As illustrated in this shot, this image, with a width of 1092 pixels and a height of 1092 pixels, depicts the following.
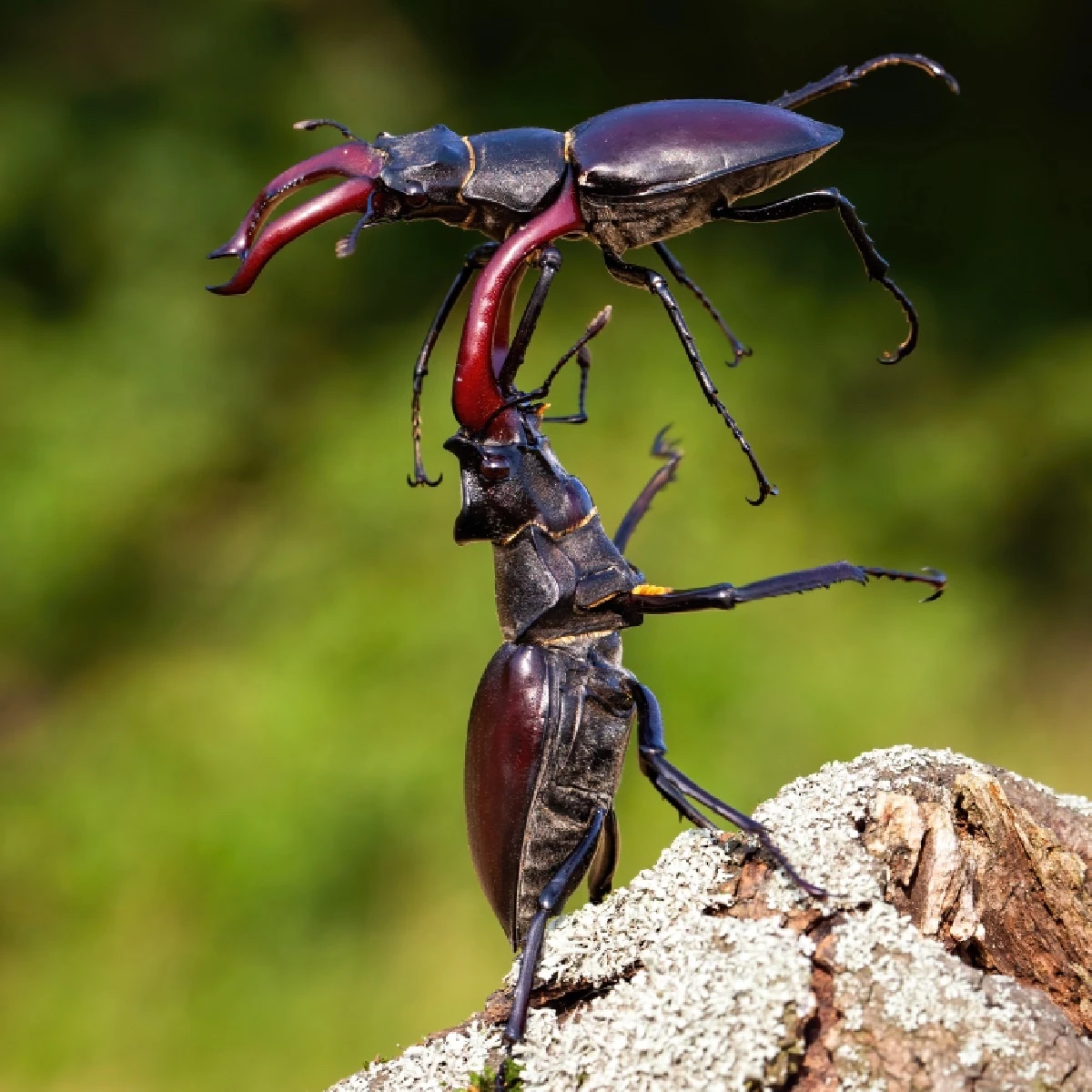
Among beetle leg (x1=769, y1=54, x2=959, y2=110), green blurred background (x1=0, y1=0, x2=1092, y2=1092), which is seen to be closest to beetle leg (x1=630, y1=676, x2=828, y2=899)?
beetle leg (x1=769, y1=54, x2=959, y2=110)

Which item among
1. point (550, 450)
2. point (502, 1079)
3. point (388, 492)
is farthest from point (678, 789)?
point (388, 492)

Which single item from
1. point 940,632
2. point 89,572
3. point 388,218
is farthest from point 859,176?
point 388,218

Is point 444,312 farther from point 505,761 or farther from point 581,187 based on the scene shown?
point 505,761

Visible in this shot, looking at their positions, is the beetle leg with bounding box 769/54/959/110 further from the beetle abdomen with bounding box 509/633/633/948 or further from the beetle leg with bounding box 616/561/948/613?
the beetle abdomen with bounding box 509/633/633/948

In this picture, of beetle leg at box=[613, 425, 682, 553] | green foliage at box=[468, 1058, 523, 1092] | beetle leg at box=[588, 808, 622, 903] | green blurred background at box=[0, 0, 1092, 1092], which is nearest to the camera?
green foliage at box=[468, 1058, 523, 1092]

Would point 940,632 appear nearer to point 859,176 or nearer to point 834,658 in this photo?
point 834,658

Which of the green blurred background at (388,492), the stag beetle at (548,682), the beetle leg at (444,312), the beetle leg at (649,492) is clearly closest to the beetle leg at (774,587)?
the stag beetle at (548,682)

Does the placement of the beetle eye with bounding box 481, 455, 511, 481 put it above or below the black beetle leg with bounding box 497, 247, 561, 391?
below
